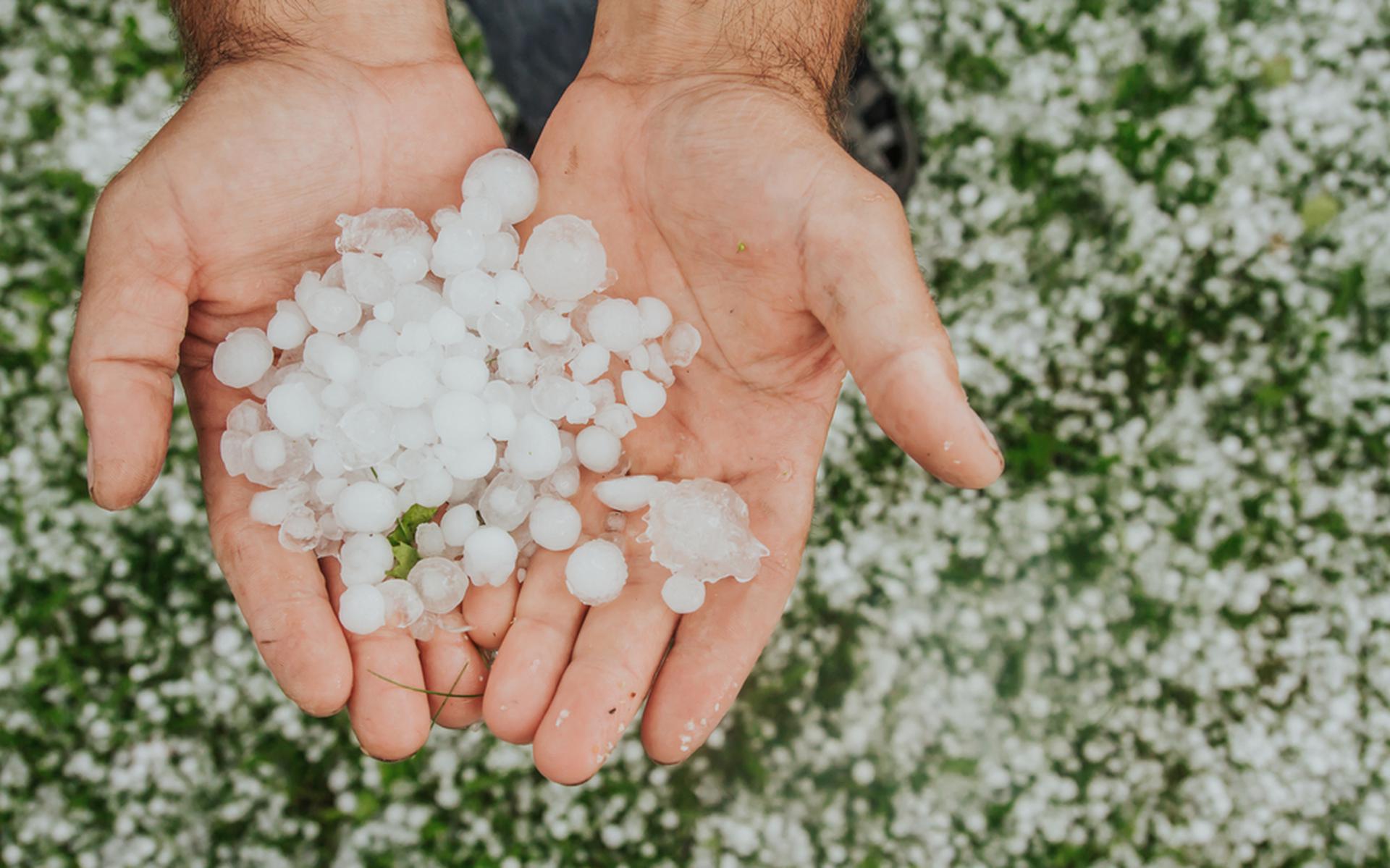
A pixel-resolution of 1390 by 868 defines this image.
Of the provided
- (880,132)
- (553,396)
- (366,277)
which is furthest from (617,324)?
(880,132)

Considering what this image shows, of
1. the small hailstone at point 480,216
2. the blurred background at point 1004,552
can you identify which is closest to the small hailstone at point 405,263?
the small hailstone at point 480,216

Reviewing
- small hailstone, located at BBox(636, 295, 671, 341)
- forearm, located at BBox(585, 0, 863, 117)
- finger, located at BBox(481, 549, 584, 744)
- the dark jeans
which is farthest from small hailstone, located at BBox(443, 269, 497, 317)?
the dark jeans

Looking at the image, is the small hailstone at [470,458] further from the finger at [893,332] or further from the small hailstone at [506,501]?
the finger at [893,332]

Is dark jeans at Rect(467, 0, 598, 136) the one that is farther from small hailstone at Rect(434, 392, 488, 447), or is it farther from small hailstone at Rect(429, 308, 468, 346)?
small hailstone at Rect(434, 392, 488, 447)

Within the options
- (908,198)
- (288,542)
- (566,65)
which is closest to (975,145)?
(908,198)

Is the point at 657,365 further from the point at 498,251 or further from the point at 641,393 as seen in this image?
the point at 498,251

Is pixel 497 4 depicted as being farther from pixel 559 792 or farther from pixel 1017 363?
pixel 559 792
